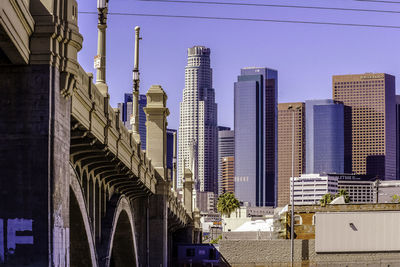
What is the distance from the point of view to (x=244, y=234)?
111 meters

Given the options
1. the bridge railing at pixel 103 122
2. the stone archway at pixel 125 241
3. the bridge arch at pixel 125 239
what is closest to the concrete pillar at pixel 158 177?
the bridge arch at pixel 125 239

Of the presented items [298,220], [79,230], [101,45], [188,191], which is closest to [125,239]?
[101,45]

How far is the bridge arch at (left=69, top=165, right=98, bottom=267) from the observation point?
103ft

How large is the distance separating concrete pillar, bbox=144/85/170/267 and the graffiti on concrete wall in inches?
1404

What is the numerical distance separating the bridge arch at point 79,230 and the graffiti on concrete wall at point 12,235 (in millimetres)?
7174

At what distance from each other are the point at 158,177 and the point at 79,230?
82.3 feet

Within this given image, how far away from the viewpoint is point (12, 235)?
76.0ft

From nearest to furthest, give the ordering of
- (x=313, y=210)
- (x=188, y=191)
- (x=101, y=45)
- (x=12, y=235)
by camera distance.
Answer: (x=12, y=235), (x=101, y=45), (x=313, y=210), (x=188, y=191)

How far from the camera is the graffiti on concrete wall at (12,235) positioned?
23125 mm

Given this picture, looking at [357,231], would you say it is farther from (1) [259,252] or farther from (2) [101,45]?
(2) [101,45]

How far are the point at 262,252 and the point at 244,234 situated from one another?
25464mm

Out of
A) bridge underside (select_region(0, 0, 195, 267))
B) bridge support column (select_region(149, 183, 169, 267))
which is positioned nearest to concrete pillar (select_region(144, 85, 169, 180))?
bridge support column (select_region(149, 183, 169, 267))

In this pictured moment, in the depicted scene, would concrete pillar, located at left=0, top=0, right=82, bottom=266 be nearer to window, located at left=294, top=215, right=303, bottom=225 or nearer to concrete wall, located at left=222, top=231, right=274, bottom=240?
window, located at left=294, top=215, right=303, bottom=225

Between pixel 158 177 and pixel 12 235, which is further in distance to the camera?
pixel 158 177
